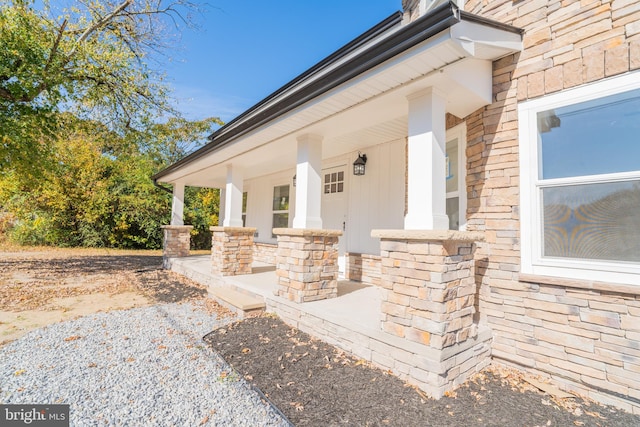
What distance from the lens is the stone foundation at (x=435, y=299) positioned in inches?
98.0

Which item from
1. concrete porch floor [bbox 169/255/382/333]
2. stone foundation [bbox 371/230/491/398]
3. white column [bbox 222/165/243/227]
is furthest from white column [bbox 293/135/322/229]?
white column [bbox 222/165/243/227]

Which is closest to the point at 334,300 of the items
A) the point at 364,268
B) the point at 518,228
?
the point at 364,268

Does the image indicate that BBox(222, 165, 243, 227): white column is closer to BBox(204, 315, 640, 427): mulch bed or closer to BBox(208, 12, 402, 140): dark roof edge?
BBox(208, 12, 402, 140): dark roof edge

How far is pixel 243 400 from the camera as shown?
238 centimetres

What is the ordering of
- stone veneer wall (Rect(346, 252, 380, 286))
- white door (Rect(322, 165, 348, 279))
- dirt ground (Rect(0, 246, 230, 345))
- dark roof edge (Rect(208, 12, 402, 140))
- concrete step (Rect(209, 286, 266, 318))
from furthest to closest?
white door (Rect(322, 165, 348, 279)) → dark roof edge (Rect(208, 12, 402, 140)) → stone veneer wall (Rect(346, 252, 380, 286)) → dirt ground (Rect(0, 246, 230, 345)) → concrete step (Rect(209, 286, 266, 318))

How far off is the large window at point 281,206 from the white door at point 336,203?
79.9 inches

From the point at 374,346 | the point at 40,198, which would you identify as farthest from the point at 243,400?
the point at 40,198

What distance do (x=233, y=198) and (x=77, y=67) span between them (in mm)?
5027

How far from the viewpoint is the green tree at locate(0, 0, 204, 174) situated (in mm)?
6082

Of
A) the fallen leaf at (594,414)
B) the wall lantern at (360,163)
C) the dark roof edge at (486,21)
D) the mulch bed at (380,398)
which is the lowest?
the fallen leaf at (594,414)

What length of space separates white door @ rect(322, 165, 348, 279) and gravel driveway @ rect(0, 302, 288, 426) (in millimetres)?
3241

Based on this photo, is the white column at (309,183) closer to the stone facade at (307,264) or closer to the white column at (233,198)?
the stone facade at (307,264)

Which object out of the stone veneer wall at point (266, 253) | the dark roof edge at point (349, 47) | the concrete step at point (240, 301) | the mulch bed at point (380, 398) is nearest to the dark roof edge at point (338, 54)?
the dark roof edge at point (349, 47)

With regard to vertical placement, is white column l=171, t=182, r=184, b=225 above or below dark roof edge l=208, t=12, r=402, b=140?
below
